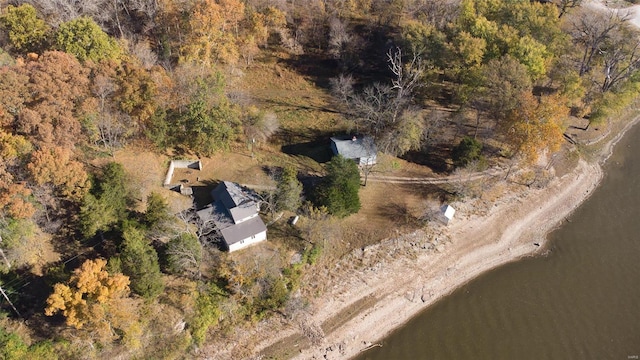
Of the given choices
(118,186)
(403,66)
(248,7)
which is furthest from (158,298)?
(403,66)

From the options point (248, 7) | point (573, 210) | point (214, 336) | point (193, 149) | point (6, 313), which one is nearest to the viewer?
point (6, 313)

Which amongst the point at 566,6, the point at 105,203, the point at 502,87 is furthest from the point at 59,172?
the point at 566,6

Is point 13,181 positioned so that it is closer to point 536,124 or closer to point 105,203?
point 105,203

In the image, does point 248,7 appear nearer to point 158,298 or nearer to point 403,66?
point 403,66

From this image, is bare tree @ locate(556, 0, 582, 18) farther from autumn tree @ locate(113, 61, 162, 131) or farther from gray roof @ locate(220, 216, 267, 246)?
autumn tree @ locate(113, 61, 162, 131)

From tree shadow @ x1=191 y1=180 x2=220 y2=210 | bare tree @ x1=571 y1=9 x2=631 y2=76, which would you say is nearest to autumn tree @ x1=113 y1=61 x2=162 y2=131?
tree shadow @ x1=191 y1=180 x2=220 y2=210

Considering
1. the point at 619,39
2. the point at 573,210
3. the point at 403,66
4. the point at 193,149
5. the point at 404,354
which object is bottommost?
the point at 404,354

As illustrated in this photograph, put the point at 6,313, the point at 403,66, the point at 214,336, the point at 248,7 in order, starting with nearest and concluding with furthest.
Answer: the point at 6,313, the point at 214,336, the point at 248,7, the point at 403,66
